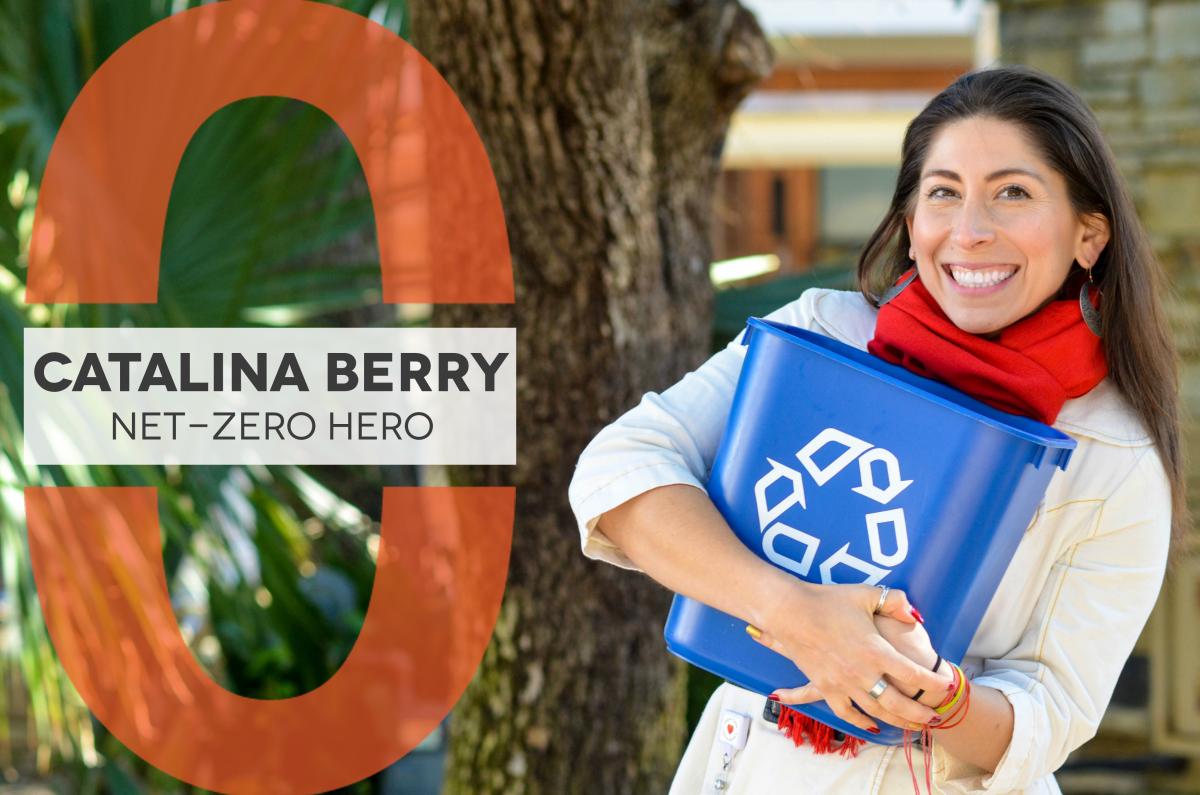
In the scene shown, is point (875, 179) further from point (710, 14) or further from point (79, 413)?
point (79, 413)

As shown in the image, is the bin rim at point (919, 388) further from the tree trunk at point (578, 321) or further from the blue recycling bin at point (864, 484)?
the tree trunk at point (578, 321)

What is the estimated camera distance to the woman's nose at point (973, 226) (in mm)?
1294

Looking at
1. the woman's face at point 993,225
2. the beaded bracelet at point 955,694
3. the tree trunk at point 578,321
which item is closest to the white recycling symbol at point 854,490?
the beaded bracelet at point 955,694

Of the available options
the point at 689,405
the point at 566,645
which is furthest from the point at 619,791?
the point at 689,405

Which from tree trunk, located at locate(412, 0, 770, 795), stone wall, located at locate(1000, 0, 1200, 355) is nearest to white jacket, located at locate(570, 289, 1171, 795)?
tree trunk, located at locate(412, 0, 770, 795)

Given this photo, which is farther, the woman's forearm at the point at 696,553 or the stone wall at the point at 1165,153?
the stone wall at the point at 1165,153

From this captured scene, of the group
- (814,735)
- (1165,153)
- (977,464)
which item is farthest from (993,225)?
(1165,153)

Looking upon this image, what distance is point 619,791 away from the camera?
251 cm

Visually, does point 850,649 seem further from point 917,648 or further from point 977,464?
point 977,464

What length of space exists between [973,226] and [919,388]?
0.20 m

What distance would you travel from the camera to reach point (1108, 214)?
53.0 inches

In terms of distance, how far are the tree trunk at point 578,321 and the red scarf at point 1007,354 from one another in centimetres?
111

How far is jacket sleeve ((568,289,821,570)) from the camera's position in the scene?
4.14 feet

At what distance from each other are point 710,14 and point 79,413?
1.46 metres
